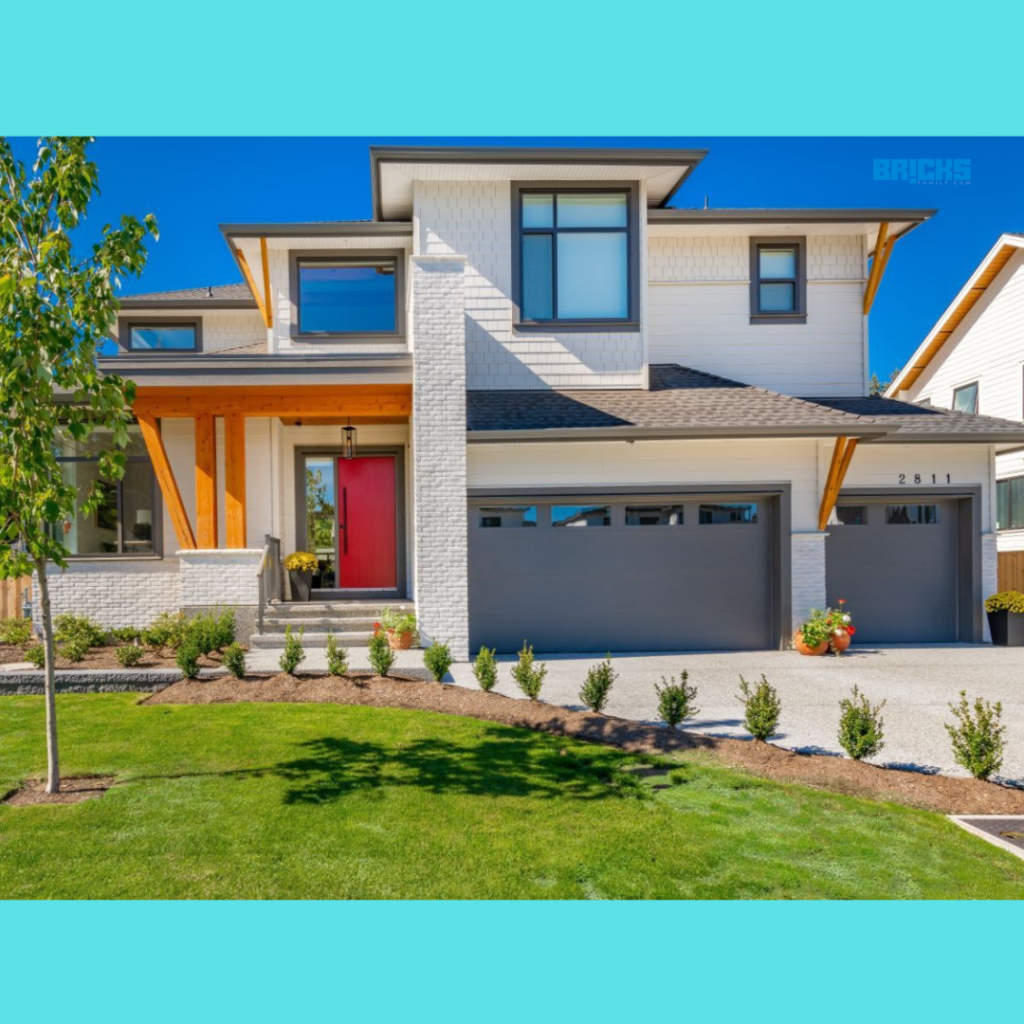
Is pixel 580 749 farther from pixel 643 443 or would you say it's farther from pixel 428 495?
pixel 643 443

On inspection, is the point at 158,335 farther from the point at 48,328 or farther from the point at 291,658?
the point at 48,328

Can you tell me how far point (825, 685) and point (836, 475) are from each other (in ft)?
12.2

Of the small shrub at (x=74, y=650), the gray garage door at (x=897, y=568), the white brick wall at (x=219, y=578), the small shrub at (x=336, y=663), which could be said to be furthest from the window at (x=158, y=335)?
the gray garage door at (x=897, y=568)

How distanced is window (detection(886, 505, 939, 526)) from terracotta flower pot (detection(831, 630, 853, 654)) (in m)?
2.34

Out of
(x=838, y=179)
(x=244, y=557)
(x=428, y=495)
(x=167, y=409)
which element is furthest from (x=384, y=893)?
(x=838, y=179)

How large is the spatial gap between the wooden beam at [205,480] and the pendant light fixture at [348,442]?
2.37 m

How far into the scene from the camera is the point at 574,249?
12.2 metres

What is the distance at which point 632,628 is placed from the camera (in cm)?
1152

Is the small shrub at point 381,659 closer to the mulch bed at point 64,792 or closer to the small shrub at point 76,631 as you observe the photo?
the mulch bed at point 64,792

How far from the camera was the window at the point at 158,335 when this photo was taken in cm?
1523

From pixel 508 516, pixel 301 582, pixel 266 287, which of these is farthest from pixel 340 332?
pixel 508 516

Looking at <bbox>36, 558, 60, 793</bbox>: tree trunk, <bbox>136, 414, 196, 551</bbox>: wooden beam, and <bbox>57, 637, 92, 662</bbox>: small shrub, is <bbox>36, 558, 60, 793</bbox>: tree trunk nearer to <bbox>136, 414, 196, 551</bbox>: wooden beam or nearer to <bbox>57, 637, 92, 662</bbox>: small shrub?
Answer: <bbox>57, 637, 92, 662</bbox>: small shrub

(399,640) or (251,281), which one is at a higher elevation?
(251,281)

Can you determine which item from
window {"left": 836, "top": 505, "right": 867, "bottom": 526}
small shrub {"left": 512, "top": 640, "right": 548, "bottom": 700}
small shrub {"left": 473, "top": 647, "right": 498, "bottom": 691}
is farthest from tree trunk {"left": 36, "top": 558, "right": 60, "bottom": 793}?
window {"left": 836, "top": 505, "right": 867, "bottom": 526}
